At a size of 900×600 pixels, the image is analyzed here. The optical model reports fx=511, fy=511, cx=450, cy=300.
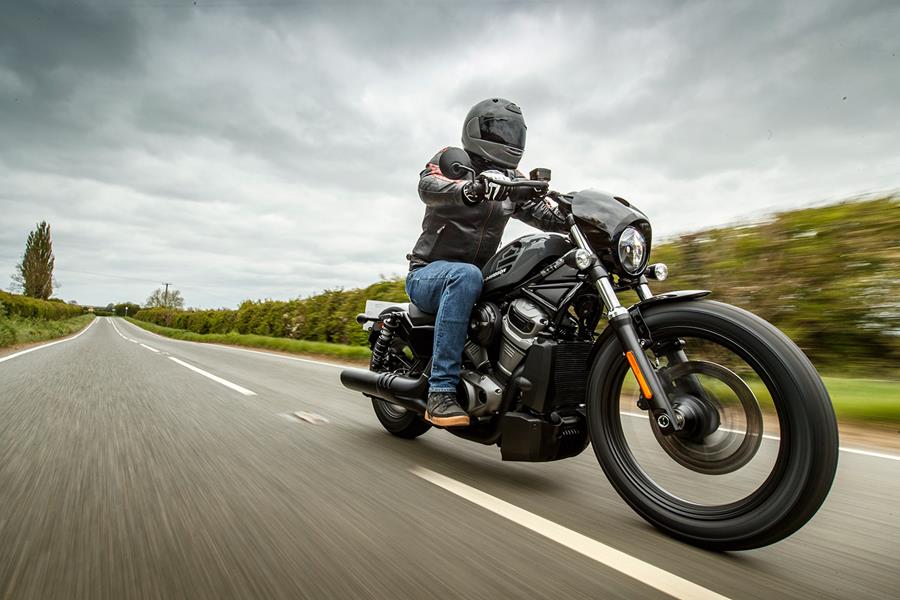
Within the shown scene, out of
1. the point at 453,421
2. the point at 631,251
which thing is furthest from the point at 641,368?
the point at 453,421

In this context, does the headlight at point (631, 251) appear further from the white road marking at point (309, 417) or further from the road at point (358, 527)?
the white road marking at point (309, 417)

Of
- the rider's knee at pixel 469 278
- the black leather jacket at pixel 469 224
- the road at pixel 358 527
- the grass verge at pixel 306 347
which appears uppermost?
the black leather jacket at pixel 469 224

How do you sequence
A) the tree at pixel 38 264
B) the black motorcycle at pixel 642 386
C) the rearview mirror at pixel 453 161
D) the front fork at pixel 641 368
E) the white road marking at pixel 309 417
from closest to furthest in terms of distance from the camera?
1. the black motorcycle at pixel 642 386
2. the front fork at pixel 641 368
3. the rearview mirror at pixel 453 161
4. the white road marking at pixel 309 417
5. the tree at pixel 38 264

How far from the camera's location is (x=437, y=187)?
8.68 ft

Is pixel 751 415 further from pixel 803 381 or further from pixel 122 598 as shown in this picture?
pixel 122 598

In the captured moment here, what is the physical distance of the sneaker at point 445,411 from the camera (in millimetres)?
2520

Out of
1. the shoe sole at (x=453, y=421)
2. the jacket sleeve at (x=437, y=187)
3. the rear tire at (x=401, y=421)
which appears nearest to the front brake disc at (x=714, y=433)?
the shoe sole at (x=453, y=421)

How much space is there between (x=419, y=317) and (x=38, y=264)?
95.7 m

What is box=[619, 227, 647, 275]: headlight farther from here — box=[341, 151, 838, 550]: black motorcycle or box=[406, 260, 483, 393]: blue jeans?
box=[406, 260, 483, 393]: blue jeans

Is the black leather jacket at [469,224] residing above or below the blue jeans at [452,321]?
above

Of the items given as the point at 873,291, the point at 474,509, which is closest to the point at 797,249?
the point at 873,291

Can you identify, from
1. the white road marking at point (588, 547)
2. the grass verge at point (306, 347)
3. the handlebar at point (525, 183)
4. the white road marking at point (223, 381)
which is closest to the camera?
the white road marking at point (588, 547)

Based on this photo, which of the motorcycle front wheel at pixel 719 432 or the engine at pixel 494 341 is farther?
the engine at pixel 494 341

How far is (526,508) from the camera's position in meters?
2.11
